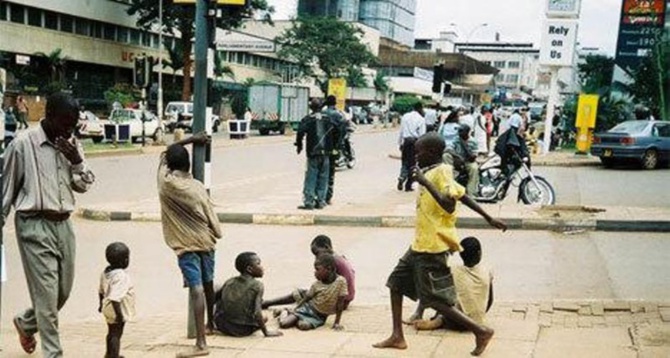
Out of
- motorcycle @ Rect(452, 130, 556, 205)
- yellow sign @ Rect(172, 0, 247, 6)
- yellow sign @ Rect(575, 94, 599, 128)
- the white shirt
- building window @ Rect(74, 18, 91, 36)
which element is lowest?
motorcycle @ Rect(452, 130, 556, 205)

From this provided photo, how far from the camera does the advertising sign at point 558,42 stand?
21.9m

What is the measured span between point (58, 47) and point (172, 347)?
140 feet

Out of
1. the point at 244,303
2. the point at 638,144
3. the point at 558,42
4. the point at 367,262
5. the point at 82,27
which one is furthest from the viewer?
the point at 82,27

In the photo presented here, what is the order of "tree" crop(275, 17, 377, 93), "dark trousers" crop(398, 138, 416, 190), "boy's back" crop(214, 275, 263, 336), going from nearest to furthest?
"boy's back" crop(214, 275, 263, 336)
"dark trousers" crop(398, 138, 416, 190)
"tree" crop(275, 17, 377, 93)

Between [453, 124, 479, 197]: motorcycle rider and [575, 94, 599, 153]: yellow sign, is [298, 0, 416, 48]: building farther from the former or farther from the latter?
[453, 124, 479, 197]: motorcycle rider

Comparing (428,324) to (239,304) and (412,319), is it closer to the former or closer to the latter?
(412,319)

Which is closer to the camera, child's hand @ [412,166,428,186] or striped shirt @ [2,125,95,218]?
striped shirt @ [2,125,95,218]

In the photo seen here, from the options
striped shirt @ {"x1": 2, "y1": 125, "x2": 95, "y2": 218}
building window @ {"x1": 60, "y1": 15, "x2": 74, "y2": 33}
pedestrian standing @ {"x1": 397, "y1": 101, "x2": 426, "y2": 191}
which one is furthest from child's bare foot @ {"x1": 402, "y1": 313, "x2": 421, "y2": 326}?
building window @ {"x1": 60, "y1": 15, "x2": 74, "y2": 33}

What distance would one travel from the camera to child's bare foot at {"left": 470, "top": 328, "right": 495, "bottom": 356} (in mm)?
5066

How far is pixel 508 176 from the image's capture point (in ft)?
42.0

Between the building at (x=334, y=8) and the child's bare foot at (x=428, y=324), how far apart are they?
109 m

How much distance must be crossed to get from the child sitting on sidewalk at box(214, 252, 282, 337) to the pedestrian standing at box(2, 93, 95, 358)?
58.7 inches

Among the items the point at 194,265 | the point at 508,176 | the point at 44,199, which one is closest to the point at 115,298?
the point at 194,265

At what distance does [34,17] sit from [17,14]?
1.44m
